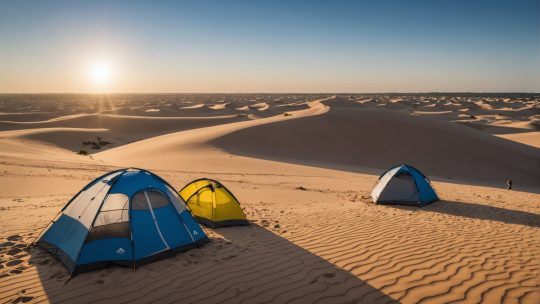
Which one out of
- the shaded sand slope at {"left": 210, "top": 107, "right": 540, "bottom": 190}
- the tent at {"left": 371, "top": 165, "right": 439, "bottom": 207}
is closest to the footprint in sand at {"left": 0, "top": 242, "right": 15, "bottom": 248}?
the tent at {"left": 371, "top": 165, "right": 439, "bottom": 207}

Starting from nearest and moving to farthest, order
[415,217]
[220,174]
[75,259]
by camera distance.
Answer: [75,259] < [415,217] < [220,174]

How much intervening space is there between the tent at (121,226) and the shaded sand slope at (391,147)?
57.8 feet

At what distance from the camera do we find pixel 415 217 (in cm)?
1178

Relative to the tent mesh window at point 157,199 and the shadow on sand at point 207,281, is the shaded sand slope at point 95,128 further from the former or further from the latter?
the shadow on sand at point 207,281

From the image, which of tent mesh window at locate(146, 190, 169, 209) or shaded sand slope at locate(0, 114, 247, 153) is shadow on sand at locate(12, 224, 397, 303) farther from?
shaded sand slope at locate(0, 114, 247, 153)

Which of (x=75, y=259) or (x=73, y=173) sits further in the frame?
(x=73, y=173)

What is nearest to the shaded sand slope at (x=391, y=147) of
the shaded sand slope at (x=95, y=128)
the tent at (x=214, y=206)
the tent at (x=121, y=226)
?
the tent at (x=214, y=206)

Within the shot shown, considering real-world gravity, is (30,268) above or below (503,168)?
above

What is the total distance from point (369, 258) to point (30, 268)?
6921 mm

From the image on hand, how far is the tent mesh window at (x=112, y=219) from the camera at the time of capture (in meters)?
7.23

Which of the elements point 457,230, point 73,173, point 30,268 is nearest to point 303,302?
point 30,268

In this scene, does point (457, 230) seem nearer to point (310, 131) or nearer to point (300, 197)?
point (300, 197)

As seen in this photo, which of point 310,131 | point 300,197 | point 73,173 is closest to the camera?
point 300,197

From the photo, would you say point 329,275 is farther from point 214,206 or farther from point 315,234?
point 214,206
